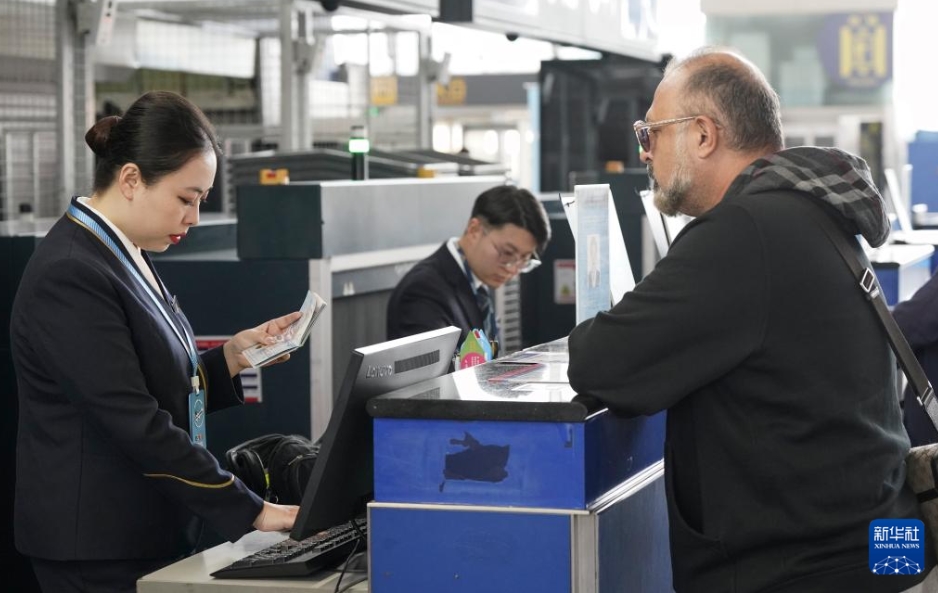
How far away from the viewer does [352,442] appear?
7.11 feet

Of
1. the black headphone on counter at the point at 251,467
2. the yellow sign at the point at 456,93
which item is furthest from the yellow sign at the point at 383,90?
the yellow sign at the point at 456,93

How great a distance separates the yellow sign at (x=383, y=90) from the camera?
776 cm

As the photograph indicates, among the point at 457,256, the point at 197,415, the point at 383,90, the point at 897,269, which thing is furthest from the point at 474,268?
the point at 383,90

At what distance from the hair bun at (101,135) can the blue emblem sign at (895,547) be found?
1.56 m

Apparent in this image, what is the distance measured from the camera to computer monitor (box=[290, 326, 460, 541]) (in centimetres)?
210

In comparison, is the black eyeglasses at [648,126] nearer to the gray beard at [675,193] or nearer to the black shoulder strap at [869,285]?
the gray beard at [675,193]

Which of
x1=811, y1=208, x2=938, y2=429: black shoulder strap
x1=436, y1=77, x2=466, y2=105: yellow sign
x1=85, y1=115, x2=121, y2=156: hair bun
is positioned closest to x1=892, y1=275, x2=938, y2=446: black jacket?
x1=811, y1=208, x2=938, y2=429: black shoulder strap

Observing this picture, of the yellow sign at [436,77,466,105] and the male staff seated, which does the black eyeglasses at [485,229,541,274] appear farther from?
the yellow sign at [436,77,466,105]

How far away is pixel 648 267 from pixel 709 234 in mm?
4161

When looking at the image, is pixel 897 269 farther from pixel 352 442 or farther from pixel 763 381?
pixel 352 442

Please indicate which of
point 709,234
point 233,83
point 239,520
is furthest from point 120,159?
point 233,83

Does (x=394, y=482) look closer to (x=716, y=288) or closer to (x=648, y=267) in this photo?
(x=716, y=288)

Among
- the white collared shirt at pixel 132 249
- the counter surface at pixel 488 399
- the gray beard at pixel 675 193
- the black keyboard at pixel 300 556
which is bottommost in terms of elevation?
the black keyboard at pixel 300 556

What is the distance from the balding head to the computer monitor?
0.65m
